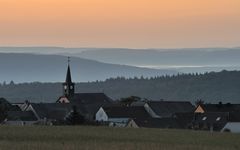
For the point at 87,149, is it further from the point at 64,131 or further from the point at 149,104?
the point at 149,104

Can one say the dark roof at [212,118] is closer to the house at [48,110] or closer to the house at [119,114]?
the house at [119,114]

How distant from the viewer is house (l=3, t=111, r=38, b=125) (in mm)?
120500

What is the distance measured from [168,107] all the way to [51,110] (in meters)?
18.4

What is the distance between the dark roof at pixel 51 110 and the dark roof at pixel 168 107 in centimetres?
1305

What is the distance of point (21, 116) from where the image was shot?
4993 inches

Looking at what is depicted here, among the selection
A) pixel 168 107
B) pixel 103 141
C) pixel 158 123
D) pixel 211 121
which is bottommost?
pixel 103 141

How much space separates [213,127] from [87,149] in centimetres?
6723

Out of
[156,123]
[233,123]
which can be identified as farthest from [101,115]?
[233,123]

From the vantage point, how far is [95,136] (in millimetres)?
53219

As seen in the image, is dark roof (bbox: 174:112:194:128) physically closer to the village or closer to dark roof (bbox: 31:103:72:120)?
the village

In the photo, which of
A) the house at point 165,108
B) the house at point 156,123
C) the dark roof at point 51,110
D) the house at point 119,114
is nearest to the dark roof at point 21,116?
the dark roof at point 51,110

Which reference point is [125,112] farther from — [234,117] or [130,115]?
[234,117]

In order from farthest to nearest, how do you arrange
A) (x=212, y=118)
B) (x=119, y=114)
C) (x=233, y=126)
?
(x=119, y=114) < (x=212, y=118) < (x=233, y=126)

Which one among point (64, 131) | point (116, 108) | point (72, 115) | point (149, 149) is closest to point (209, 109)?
point (116, 108)
